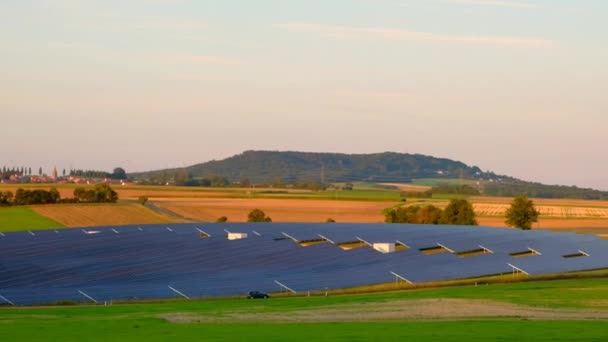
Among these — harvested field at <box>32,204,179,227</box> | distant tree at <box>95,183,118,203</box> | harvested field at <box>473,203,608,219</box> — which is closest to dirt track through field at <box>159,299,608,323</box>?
harvested field at <box>32,204,179,227</box>

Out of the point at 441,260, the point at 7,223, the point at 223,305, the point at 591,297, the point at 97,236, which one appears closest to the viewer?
the point at 223,305

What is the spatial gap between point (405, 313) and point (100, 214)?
86.7 meters

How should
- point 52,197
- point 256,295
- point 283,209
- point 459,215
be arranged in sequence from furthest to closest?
point 52,197
point 283,209
point 459,215
point 256,295

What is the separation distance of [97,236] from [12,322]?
33937mm

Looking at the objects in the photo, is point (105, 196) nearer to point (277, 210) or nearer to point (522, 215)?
point (277, 210)

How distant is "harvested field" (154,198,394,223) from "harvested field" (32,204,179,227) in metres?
5.47

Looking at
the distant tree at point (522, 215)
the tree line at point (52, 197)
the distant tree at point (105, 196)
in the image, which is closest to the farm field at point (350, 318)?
the distant tree at point (522, 215)

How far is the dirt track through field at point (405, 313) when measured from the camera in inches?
1566

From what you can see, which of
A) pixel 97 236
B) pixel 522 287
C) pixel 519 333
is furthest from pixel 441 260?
pixel 519 333

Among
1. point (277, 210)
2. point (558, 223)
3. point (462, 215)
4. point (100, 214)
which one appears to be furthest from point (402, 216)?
point (100, 214)

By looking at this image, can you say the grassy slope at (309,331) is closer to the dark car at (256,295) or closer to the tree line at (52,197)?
the dark car at (256,295)

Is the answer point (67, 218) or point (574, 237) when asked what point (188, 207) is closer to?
point (67, 218)

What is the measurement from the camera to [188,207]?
5620 inches

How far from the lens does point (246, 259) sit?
215 feet
